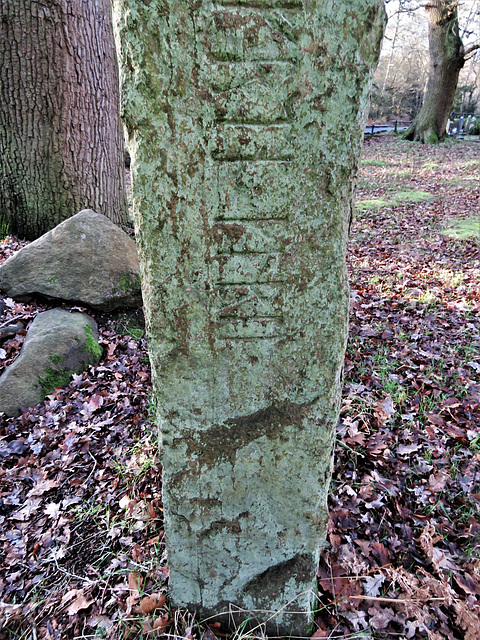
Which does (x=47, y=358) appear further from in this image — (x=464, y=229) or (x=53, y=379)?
(x=464, y=229)

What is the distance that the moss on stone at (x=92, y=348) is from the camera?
12.0ft

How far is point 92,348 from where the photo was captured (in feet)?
12.1

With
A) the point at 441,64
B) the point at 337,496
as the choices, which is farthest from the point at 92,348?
the point at 441,64

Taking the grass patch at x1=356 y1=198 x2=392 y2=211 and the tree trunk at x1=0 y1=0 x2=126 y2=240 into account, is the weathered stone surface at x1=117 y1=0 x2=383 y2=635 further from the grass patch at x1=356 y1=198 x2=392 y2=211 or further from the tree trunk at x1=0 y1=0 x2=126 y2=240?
the grass patch at x1=356 y1=198 x2=392 y2=211

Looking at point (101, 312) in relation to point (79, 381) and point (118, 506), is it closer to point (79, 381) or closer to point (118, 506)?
point (79, 381)

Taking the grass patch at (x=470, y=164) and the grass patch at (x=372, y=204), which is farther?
the grass patch at (x=470, y=164)

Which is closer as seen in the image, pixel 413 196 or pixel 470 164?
pixel 413 196

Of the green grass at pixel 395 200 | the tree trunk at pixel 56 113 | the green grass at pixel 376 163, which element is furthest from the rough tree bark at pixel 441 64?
the tree trunk at pixel 56 113

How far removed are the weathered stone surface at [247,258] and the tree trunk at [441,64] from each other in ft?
59.9

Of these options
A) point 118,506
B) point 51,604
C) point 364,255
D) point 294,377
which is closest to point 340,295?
point 294,377

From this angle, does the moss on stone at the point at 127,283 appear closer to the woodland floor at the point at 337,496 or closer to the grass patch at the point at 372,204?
the woodland floor at the point at 337,496

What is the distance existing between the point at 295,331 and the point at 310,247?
33 centimetres

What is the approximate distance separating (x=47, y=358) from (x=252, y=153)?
2.83 m

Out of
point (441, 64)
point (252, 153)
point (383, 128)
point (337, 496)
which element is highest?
point (441, 64)
